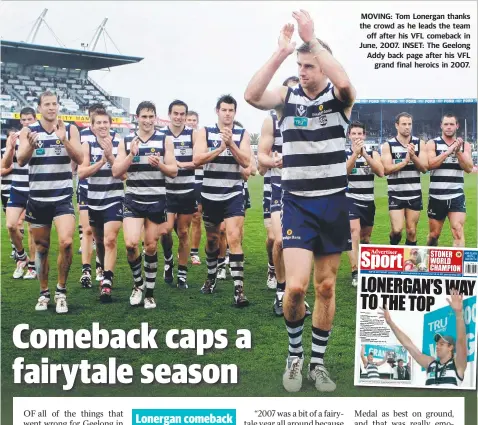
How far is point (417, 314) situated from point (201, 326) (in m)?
1.57

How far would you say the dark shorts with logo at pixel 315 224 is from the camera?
4.22 m

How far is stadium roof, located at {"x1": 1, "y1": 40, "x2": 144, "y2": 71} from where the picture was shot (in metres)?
5.49

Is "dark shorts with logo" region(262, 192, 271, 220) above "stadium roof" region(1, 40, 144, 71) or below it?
below

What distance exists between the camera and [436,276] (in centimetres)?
482

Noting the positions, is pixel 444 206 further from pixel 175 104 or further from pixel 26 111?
pixel 26 111

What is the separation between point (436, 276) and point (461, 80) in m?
1.51

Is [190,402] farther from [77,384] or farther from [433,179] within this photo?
[433,179]

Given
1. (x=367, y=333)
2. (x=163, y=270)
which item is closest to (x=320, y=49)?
(x=367, y=333)

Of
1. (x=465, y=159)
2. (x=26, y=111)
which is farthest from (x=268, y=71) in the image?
(x=26, y=111)

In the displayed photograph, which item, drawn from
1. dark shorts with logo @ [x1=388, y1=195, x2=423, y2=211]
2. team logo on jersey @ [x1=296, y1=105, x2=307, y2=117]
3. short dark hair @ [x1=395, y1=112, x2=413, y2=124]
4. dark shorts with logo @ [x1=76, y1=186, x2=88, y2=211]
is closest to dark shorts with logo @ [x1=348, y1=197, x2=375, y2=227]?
dark shorts with logo @ [x1=388, y1=195, x2=423, y2=211]

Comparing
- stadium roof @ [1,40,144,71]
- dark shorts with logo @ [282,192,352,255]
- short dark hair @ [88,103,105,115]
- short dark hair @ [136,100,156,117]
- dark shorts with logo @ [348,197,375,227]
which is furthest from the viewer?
dark shorts with logo @ [348,197,375,227]

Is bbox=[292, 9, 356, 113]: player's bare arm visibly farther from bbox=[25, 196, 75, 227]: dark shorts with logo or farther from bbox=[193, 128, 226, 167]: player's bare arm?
bbox=[25, 196, 75, 227]: dark shorts with logo

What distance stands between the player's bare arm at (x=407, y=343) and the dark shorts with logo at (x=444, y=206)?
76.4 inches

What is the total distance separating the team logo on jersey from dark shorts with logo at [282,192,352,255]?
0.50 m
